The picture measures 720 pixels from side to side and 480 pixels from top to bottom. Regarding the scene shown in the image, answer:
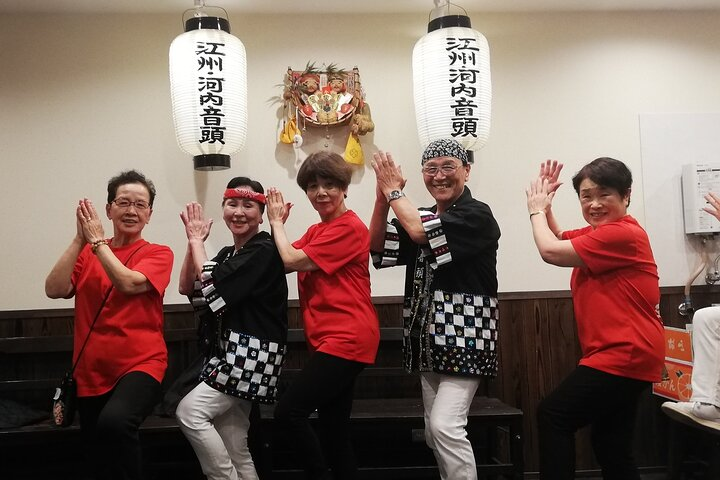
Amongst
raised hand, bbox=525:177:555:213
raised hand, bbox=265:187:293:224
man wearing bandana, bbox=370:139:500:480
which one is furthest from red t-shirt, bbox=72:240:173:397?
raised hand, bbox=525:177:555:213

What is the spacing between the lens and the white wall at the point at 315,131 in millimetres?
4176

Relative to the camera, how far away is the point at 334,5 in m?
4.23

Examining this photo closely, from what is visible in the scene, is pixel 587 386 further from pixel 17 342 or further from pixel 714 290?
pixel 17 342

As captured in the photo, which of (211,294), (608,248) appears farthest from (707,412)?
(211,294)

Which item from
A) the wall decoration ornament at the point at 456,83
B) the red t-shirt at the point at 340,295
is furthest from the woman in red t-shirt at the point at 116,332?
the wall decoration ornament at the point at 456,83

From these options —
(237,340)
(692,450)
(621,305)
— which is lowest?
(692,450)

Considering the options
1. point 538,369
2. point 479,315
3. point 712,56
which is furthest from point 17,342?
point 712,56

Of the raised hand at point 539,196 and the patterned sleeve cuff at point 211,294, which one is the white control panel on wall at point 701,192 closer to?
the raised hand at point 539,196

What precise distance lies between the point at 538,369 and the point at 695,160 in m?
1.71

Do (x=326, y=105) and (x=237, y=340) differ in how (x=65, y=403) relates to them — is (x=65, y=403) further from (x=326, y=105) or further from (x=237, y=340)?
(x=326, y=105)

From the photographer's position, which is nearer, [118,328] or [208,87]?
[118,328]

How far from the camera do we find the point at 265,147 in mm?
4250

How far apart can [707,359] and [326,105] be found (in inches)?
101

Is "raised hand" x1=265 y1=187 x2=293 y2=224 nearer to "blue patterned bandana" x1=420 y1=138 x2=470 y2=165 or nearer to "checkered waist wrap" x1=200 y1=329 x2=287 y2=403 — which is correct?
"checkered waist wrap" x1=200 y1=329 x2=287 y2=403
